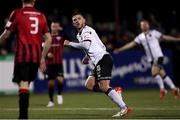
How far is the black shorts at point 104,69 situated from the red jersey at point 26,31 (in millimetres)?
2628

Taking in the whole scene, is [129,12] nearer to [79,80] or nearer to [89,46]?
[79,80]

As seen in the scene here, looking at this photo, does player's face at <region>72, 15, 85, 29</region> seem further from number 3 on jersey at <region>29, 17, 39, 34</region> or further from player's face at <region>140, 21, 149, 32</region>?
player's face at <region>140, 21, 149, 32</region>

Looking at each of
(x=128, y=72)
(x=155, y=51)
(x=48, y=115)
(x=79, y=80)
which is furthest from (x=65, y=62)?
(x=48, y=115)

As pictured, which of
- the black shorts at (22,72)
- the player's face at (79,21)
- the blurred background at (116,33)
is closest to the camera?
the black shorts at (22,72)

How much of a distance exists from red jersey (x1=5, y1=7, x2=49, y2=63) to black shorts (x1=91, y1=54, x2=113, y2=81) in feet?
8.62

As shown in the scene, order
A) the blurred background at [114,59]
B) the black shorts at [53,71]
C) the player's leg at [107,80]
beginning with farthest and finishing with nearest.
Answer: the black shorts at [53,71] → the blurred background at [114,59] → the player's leg at [107,80]

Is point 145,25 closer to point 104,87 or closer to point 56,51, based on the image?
point 56,51

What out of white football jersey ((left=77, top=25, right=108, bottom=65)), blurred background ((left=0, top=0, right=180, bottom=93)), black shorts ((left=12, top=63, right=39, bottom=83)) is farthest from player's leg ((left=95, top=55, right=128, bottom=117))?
blurred background ((left=0, top=0, right=180, bottom=93))

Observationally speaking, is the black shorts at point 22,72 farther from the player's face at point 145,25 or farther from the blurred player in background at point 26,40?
the player's face at point 145,25

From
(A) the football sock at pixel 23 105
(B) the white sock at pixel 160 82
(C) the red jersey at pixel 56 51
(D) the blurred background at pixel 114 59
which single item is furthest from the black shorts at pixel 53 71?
(A) the football sock at pixel 23 105

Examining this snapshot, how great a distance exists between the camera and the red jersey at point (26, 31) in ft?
35.4

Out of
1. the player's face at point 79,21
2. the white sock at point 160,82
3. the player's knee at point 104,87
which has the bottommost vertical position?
the white sock at point 160,82

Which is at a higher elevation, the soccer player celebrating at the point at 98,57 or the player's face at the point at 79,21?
the player's face at the point at 79,21

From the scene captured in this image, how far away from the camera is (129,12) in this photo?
29406mm
